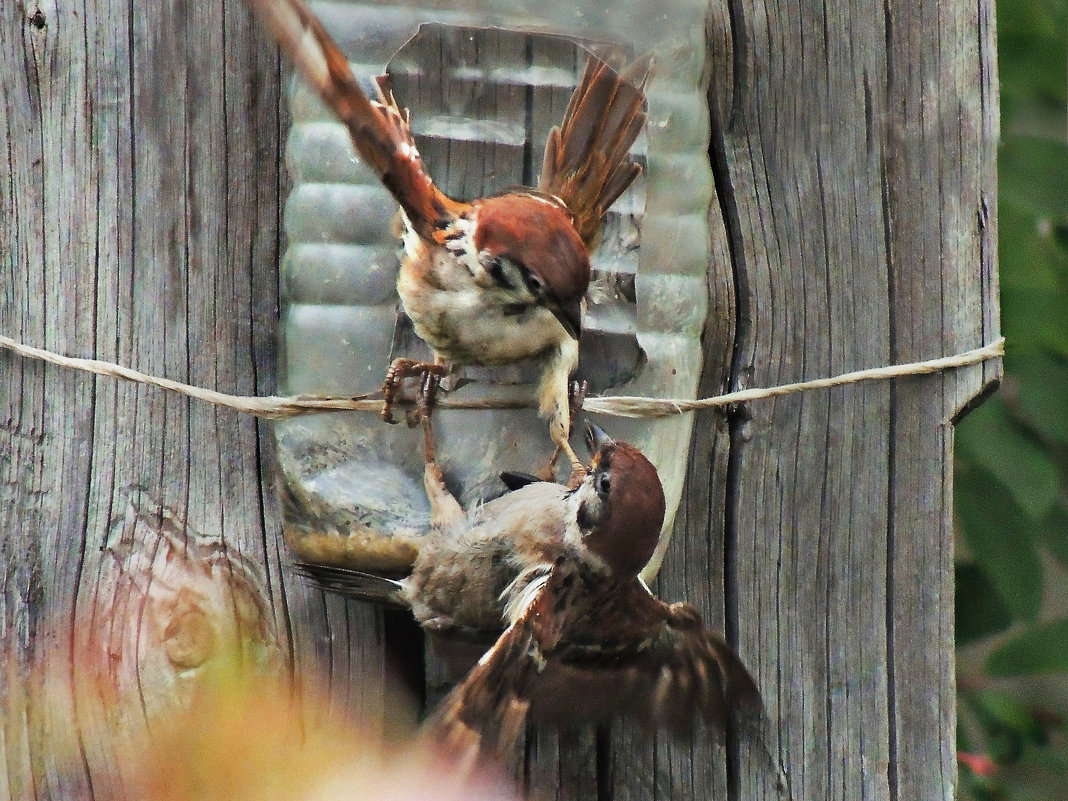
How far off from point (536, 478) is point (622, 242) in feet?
1.69

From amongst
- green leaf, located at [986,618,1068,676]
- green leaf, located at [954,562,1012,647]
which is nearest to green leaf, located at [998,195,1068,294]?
green leaf, located at [954,562,1012,647]

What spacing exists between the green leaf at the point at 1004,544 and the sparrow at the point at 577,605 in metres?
0.79

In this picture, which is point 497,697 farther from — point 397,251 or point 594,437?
point 397,251

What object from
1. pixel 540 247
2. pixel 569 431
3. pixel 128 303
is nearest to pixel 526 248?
pixel 540 247

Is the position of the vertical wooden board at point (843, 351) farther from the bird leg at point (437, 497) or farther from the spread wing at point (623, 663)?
the bird leg at point (437, 497)

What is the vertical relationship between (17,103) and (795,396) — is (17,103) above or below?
above

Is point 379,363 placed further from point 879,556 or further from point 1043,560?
point 1043,560

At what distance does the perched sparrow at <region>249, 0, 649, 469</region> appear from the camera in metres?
2.25

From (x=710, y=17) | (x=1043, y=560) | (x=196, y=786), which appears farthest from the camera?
(x=1043, y=560)

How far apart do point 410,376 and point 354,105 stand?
54 cm

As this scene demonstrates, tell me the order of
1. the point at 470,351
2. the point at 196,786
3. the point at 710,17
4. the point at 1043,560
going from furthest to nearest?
the point at 1043,560 < the point at 710,17 < the point at 470,351 < the point at 196,786

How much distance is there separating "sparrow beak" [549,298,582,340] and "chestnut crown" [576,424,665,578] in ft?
0.68

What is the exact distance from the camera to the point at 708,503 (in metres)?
2.56

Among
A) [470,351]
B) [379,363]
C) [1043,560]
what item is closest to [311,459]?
[379,363]
